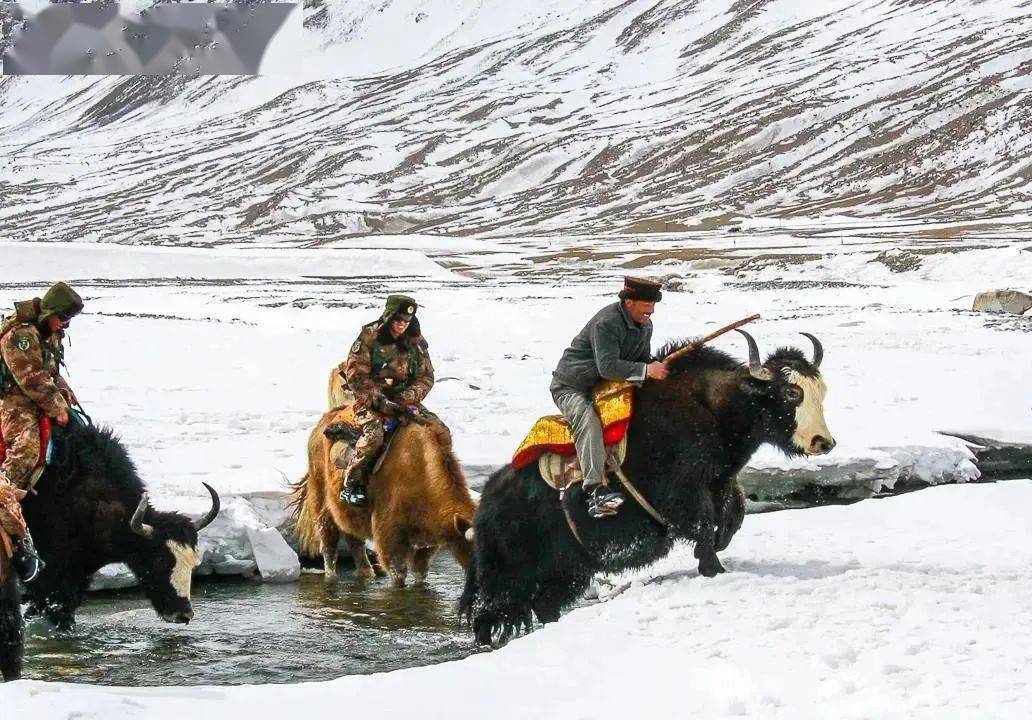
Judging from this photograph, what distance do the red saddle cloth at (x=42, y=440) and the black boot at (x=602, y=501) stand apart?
10.8 feet

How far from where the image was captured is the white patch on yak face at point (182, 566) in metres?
7.32

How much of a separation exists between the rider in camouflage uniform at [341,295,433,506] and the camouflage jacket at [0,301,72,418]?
205 cm

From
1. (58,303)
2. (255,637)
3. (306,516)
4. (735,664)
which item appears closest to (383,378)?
(306,516)

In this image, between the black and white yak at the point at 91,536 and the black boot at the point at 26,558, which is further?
the black and white yak at the point at 91,536

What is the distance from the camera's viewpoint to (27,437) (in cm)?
722

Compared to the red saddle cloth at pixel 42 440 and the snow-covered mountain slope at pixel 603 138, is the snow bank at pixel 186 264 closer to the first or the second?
the red saddle cloth at pixel 42 440

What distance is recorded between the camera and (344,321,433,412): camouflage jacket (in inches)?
344

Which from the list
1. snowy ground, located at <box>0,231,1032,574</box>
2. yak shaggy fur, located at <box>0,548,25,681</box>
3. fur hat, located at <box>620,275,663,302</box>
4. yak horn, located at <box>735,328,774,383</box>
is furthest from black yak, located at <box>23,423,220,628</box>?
A: yak horn, located at <box>735,328,774,383</box>

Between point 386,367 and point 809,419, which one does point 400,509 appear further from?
point 809,419

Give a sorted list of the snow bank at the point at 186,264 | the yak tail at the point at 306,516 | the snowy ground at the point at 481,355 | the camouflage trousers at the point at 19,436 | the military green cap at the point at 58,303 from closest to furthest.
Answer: the camouflage trousers at the point at 19,436 → the military green cap at the point at 58,303 → the yak tail at the point at 306,516 → the snowy ground at the point at 481,355 → the snow bank at the point at 186,264

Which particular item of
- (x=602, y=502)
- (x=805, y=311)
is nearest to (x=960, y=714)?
(x=602, y=502)

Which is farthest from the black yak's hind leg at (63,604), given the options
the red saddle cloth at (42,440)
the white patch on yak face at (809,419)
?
the white patch on yak face at (809,419)

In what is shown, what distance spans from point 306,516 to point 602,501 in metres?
3.54

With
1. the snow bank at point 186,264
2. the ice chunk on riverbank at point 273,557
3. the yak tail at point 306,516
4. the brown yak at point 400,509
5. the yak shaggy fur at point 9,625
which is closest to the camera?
the yak shaggy fur at point 9,625
